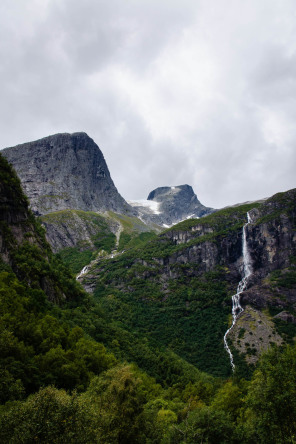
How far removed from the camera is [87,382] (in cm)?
4062

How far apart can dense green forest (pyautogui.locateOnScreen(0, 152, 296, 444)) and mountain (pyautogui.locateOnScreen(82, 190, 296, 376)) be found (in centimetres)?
2156

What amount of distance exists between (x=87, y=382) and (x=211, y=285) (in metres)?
114

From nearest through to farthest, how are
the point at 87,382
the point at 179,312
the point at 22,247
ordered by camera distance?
the point at 87,382 < the point at 22,247 < the point at 179,312

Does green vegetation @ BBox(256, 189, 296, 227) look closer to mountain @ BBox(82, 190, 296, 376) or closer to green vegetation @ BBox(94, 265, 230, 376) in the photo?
mountain @ BBox(82, 190, 296, 376)

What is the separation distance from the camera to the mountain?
347ft

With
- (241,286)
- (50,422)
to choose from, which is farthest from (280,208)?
(50,422)

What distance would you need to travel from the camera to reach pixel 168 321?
125 metres

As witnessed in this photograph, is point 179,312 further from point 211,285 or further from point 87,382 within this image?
point 87,382

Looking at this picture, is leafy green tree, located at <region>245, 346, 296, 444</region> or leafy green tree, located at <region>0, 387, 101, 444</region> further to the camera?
leafy green tree, located at <region>245, 346, 296, 444</region>

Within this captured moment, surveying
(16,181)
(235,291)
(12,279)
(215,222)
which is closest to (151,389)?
(12,279)

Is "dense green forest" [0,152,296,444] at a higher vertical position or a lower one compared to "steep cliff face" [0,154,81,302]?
lower

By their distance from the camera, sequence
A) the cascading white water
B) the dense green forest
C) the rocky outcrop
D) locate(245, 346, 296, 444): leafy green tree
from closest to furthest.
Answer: the dense green forest, locate(245, 346, 296, 444): leafy green tree, the rocky outcrop, the cascading white water

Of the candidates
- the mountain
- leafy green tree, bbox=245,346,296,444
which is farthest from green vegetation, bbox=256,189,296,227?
leafy green tree, bbox=245,346,296,444

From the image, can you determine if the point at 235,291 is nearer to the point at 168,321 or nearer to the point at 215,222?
the point at 168,321
